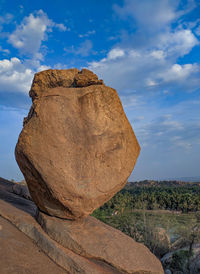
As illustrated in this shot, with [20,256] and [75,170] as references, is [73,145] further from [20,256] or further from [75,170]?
[20,256]

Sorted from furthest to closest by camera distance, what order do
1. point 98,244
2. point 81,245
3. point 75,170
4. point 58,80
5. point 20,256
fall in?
point 58,80
point 98,244
point 75,170
point 81,245
point 20,256

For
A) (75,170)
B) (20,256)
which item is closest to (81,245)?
(20,256)

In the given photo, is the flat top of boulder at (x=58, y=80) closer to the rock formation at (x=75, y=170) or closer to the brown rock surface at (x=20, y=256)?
the rock formation at (x=75, y=170)

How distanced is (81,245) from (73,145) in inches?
75.8

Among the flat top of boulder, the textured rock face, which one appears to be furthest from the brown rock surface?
the flat top of boulder

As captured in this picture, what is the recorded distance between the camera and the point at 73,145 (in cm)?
488

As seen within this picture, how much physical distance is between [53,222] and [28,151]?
5.00 feet

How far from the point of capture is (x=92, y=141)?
5121 mm

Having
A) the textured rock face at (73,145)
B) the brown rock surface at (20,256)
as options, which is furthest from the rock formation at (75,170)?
the brown rock surface at (20,256)

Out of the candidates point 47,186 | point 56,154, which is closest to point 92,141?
point 56,154

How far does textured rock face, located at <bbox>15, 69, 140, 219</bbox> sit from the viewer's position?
466 centimetres

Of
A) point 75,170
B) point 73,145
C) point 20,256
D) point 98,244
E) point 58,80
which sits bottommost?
point 98,244

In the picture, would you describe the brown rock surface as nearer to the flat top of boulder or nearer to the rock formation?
the rock formation

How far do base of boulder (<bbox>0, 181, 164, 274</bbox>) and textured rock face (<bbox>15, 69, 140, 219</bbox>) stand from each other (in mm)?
312
